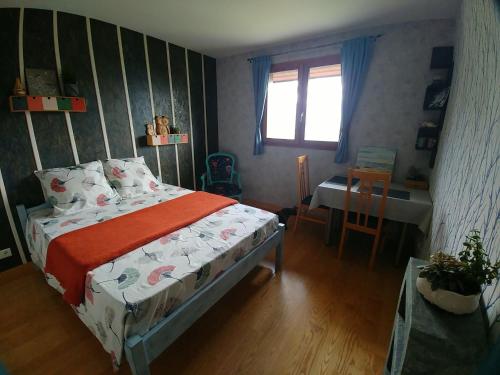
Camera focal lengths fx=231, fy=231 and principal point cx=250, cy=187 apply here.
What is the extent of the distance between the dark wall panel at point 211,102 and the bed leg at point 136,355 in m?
3.19

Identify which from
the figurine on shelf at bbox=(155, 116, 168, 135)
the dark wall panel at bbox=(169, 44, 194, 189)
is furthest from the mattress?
the dark wall panel at bbox=(169, 44, 194, 189)

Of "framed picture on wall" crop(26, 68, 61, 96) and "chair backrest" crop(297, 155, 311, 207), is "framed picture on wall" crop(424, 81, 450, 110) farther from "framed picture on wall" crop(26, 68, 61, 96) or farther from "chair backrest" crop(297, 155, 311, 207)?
"framed picture on wall" crop(26, 68, 61, 96)

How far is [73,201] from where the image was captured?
2.10m

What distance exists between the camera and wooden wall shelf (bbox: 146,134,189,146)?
2976 millimetres

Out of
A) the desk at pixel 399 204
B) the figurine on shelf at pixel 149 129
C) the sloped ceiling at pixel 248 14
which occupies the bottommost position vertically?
the desk at pixel 399 204

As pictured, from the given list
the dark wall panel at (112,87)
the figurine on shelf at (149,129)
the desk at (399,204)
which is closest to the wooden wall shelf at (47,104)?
the dark wall panel at (112,87)

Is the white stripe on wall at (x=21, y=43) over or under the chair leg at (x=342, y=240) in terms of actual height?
over

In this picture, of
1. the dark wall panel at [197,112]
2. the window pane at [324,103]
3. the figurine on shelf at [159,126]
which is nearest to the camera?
the window pane at [324,103]

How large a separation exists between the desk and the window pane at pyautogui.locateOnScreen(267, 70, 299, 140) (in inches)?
47.6

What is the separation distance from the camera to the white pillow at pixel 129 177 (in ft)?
8.14

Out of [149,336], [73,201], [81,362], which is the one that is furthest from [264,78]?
[81,362]

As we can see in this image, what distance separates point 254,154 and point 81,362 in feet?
9.84

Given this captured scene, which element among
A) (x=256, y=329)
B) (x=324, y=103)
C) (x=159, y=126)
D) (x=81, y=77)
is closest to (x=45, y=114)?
(x=81, y=77)

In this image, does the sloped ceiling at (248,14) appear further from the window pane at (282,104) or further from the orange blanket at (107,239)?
the orange blanket at (107,239)
